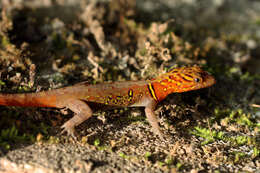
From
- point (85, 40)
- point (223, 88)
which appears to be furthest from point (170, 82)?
point (85, 40)

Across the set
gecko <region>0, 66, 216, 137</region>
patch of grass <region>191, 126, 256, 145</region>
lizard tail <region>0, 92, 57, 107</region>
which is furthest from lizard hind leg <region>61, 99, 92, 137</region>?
patch of grass <region>191, 126, 256, 145</region>

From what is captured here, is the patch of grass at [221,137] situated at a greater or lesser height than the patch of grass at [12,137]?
lesser

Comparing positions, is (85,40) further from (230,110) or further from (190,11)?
(190,11)

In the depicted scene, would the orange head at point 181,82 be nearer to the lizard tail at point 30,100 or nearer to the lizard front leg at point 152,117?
the lizard front leg at point 152,117

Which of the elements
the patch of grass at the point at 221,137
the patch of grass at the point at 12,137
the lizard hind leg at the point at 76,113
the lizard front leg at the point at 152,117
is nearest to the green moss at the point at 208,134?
the patch of grass at the point at 221,137

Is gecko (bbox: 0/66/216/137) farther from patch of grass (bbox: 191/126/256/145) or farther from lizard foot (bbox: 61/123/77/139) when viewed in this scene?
patch of grass (bbox: 191/126/256/145)

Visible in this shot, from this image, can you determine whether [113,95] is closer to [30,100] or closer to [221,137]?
[30,100]
